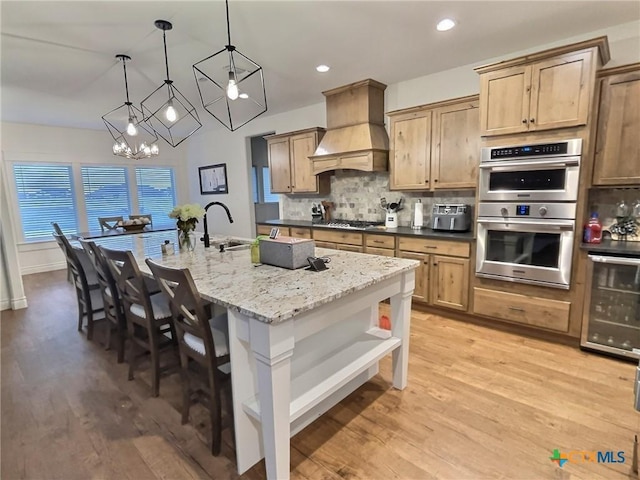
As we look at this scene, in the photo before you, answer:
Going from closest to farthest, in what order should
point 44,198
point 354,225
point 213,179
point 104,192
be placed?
point 354,225, point 44,198, point 104,192, point 213,179

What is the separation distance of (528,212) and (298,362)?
7.50 ft

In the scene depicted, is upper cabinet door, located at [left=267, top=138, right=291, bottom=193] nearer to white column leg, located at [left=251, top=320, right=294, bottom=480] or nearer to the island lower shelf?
the island lower shelf

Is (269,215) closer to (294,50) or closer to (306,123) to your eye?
(306,123)

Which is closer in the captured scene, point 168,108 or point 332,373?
point 332,373

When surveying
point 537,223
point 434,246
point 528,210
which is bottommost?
point 434,246

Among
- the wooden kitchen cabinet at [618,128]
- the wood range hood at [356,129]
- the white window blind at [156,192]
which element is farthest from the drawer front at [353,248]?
the white window blind at [156,192]

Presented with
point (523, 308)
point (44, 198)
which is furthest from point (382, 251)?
point (44, 198)

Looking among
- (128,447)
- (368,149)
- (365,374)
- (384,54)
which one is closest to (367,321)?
(365,374)

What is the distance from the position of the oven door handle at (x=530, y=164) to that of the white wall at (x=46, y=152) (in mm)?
6848

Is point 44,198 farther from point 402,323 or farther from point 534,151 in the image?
point 534,151

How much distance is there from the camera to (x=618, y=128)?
250 cm

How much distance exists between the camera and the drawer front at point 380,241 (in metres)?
3.68

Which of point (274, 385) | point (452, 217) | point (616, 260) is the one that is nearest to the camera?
point (274, 385)

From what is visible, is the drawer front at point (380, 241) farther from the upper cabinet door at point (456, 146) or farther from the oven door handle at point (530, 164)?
the oven door handle at point (530, 164)
